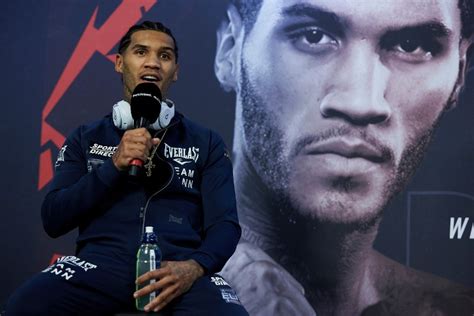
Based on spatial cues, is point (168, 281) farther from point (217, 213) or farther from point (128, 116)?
point (128, 116)

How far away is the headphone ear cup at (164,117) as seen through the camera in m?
1.87

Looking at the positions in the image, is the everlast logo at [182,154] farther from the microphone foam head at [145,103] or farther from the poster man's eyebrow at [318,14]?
the poster man's eyebrow at [318,14]

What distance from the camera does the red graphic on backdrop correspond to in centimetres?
290

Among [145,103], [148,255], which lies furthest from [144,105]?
[148,255]

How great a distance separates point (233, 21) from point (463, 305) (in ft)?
5.00

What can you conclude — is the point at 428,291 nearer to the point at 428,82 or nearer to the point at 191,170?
the point at 428,82

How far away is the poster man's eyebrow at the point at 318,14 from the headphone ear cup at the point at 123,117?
1117 mm

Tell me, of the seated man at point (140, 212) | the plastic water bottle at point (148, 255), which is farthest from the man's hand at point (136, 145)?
the plastic water bottle at point (148, 255)

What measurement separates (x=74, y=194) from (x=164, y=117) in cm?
36

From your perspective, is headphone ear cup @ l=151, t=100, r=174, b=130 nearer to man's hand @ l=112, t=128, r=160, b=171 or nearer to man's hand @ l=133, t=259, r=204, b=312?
man's hand @ l=112, t=128, r=160, b=171

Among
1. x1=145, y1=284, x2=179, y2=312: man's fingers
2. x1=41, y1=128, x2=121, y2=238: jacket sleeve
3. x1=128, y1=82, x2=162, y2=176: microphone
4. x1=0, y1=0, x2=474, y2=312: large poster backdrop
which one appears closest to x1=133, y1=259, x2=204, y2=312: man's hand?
x1=145, y1=284, x2=179, y2=312: man's fingers

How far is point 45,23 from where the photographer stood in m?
2.98

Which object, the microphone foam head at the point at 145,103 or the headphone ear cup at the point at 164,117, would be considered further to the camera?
the headphone ear cup at the point at 164,117

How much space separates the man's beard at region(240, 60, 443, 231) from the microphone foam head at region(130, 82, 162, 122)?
42.7 inches
